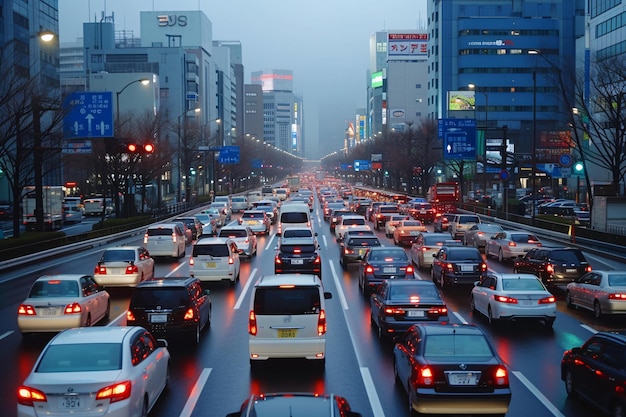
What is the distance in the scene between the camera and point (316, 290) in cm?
1411

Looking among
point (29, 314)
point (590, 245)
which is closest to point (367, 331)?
point (29, 314)

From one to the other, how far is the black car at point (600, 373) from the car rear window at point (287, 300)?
447 centimetres

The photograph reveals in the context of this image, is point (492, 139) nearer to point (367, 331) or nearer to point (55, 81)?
point (55, 81)

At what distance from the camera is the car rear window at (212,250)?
1054 inches

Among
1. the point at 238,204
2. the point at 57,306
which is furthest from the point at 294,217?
the point at 238,204

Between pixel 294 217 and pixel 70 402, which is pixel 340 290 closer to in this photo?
pixel 294 217

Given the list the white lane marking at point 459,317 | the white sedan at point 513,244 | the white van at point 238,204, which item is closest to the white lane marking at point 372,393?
the white lane marking at point 459,317

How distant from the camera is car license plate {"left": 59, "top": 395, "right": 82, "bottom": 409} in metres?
9.71

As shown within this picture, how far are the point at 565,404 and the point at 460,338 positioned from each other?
2277 millimetres

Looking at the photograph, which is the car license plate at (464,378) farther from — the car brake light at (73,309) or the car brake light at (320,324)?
the car brake light at (73,309)

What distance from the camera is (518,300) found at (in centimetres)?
1850

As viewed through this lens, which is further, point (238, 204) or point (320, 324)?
point (238, 204)

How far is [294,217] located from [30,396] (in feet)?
99.1

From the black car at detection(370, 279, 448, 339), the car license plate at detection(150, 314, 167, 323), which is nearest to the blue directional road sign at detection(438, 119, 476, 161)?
the black car at detection(370, 279, 448, 339)
